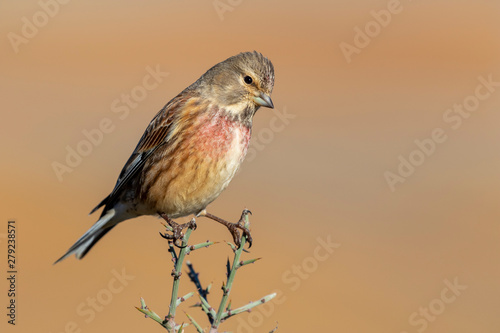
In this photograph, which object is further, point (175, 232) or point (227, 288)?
point (175, 232)

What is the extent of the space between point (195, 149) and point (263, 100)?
A: 1.94 ft

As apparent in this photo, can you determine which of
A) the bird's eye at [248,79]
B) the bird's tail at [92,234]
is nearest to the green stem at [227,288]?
the bird's eye at [248,79]

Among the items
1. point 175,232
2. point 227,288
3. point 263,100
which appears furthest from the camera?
point 263,100

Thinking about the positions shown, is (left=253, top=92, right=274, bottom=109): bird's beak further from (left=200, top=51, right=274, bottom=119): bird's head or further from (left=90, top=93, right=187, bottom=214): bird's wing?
(left=90, top=93, right=187, bottom=214): bird's wing

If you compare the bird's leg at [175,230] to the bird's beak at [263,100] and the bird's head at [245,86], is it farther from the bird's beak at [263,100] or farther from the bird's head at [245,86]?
the bird's beak at [263,100]

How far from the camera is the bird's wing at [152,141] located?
4973 millimetres

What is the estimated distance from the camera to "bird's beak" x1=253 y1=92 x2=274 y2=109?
4.74m

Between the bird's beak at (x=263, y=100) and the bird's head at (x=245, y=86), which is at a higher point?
the bird's head at (x=245, y=86)

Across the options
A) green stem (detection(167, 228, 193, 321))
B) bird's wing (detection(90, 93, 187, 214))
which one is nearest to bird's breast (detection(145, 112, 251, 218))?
bird's wing (detection(90, 93, 187, 214))

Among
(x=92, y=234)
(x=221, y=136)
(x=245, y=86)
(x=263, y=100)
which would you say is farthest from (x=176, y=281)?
(x=92, y=234)

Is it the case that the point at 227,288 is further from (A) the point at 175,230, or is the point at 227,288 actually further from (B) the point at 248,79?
(B) the point at 248,79

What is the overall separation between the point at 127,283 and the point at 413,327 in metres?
3.61

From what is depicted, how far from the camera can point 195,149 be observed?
4.66 meters

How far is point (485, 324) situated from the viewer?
891cm
